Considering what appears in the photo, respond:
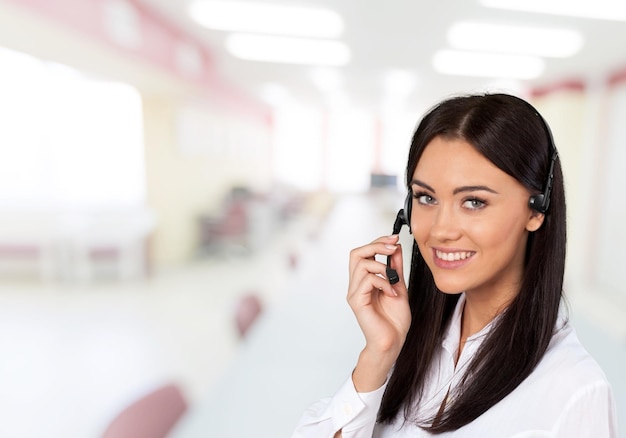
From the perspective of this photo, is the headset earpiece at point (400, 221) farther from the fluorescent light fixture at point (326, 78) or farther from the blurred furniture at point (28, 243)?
the blurred furniture at point (28, 243)

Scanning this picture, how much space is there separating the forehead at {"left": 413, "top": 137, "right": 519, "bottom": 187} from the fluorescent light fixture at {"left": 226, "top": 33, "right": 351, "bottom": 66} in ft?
11.9

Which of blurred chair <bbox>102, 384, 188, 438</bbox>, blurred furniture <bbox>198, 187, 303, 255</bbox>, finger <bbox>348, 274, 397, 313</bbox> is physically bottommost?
blurred furniture <bbox>198, 187, 303, 255</bbox>

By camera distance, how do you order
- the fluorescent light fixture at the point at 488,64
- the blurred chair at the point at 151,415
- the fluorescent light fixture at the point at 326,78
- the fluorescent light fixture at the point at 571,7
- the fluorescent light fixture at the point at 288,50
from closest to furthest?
the blurred chair at the point at 151,415 → the fluorescent light fixture at the point at 571,7 → the fluorescent light fixture at the point at 288,50 → the fluorescent light fixture at the point at 488,64 → the fluorescent light fixture at the point at 326,78

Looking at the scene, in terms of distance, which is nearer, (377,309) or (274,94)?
(377,309)

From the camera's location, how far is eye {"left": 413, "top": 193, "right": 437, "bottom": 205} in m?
0.78

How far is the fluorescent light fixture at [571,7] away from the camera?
9.35ft

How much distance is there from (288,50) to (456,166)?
413 cm

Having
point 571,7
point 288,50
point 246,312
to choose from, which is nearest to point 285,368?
point 246,312

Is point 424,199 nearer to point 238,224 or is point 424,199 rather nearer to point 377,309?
point 377,309

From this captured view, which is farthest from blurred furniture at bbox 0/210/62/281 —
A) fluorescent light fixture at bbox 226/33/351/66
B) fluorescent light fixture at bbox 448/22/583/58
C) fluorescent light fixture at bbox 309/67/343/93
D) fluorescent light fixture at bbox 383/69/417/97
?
fluorescent light fixture at bbox 448/22/583/58

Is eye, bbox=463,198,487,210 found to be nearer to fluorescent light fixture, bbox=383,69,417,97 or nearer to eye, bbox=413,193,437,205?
eye, bbox=413,193,437,205

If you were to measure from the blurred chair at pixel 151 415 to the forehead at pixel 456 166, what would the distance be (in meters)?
0.98

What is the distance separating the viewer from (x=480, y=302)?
857mm

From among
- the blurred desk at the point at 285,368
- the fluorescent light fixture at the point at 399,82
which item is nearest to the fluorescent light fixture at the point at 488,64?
the fluorescent light fixture at the point at 399,82
